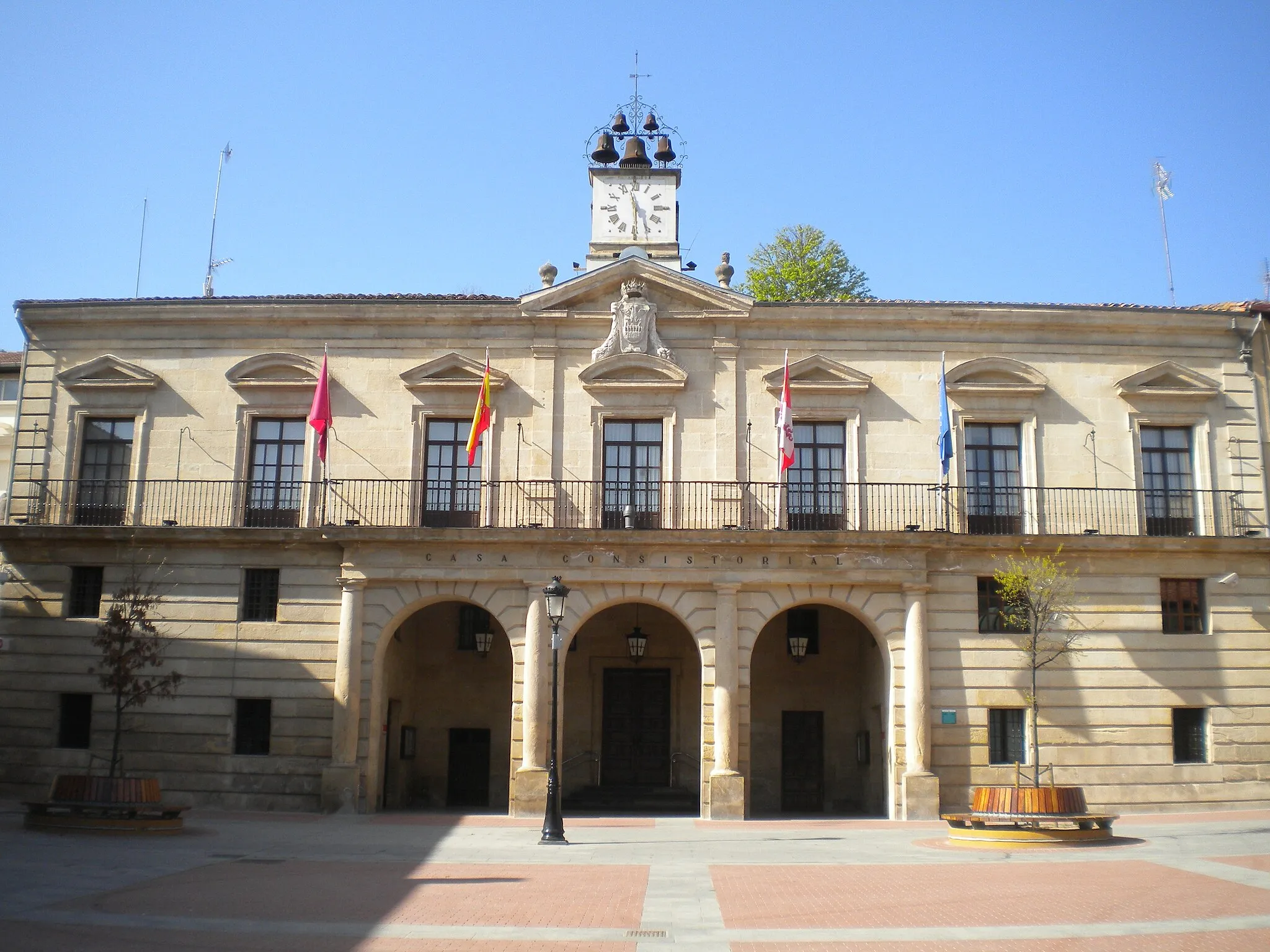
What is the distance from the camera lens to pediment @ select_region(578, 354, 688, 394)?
2530 cm

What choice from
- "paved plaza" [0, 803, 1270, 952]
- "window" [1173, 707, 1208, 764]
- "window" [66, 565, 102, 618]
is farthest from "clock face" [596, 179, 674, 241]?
"window" [1173, 707, 1208, 764]

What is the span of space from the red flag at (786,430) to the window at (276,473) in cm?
1016

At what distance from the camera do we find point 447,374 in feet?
84.2

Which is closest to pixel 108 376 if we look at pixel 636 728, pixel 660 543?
pixel 660 543

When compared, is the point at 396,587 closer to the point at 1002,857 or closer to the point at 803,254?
the point at 1002,857

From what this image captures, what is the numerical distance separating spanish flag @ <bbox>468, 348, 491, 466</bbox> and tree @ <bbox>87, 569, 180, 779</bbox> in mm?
6777

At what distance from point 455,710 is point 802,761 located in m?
7.90

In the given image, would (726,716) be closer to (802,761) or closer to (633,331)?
(802,761)

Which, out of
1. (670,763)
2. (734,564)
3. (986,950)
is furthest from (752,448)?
(986,950)

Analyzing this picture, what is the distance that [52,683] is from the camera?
81.8ft

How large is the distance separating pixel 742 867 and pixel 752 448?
10.8 meters

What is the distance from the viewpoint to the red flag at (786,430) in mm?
23719

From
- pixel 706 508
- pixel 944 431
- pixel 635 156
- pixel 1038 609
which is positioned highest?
pixel 635 156

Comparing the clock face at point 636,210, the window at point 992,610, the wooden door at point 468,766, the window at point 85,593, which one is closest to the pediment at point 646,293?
the clock face at point 636,210
